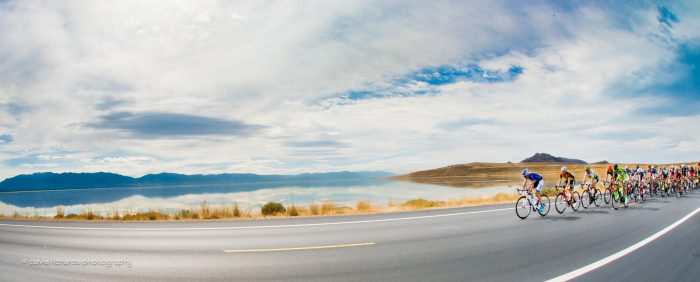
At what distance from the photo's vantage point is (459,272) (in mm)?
6273

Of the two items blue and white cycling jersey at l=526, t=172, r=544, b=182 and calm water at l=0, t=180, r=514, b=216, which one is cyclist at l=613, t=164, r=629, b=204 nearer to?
blue and white cycling jersey at l=526, t=172, r=544, b=182

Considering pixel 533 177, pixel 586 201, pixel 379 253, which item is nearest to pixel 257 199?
pixel 586 201

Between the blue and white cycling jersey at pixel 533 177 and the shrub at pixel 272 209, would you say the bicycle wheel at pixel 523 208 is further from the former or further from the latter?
the shrub at pixel 272 209

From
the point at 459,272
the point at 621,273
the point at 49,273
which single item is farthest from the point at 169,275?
the point at 621,273

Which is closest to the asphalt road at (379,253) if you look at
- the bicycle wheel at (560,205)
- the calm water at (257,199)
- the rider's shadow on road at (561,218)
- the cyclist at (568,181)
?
the rider's shadow on road at (561,218)

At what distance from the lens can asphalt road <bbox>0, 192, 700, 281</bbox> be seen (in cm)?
639

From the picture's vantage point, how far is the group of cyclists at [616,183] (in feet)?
47.3

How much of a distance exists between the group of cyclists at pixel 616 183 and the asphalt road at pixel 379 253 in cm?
182

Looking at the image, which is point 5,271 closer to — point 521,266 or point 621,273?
point 521,266

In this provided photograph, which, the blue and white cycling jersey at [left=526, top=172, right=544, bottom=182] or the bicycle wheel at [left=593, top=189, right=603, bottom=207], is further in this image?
the bicycle wheel at [left=593, top=189, right=603, bottom=207]

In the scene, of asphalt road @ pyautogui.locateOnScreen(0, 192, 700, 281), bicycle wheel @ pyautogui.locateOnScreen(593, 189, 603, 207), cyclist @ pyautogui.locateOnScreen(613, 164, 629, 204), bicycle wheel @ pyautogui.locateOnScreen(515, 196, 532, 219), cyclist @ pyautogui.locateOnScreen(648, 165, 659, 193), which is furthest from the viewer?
cyclist @ pyautogui.locateOnScreen(648, 165, 659, 193)

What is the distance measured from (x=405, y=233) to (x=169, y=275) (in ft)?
21.7

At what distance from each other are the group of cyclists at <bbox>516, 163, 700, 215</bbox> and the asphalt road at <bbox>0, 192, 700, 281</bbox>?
182 cm

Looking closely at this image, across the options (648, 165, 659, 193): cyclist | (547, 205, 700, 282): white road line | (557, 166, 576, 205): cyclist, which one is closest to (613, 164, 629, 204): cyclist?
(557, 166, 576, 205): cyclist
